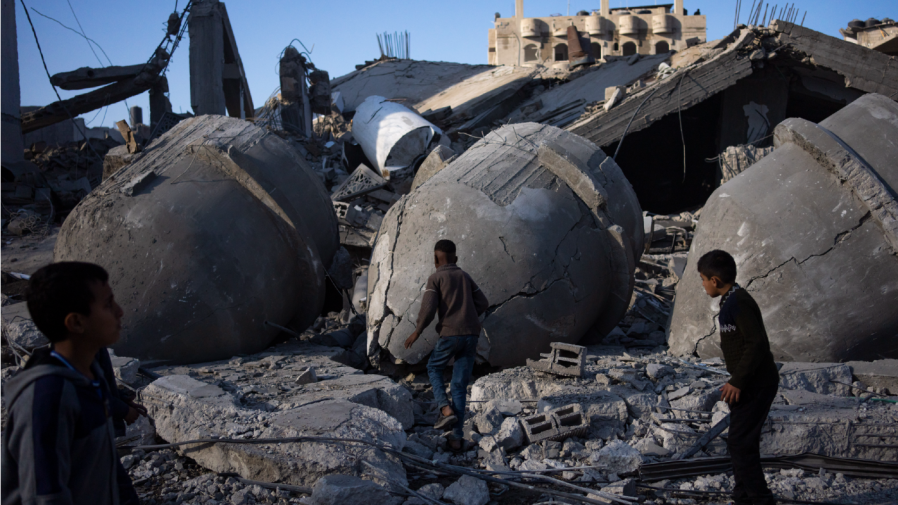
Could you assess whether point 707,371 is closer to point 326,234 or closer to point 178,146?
point 326,234

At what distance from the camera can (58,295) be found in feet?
5.12

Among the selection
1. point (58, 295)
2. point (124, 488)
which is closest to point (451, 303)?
point (124, 488)

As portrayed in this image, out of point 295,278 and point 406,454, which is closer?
point 406,454

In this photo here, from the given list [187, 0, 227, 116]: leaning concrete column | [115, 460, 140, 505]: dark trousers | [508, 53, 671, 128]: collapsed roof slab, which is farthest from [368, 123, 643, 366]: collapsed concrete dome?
[187, 0, 227, 116]: leaning concrete column

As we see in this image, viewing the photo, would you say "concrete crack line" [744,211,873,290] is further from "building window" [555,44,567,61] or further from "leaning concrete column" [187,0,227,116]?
"building window" [555,44,567,61]

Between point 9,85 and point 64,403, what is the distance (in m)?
13.1

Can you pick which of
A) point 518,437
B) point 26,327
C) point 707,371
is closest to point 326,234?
point 26,327

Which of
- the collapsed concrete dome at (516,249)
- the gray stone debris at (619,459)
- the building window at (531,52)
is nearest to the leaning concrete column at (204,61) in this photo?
the collapsed concrete dome at (516,249)

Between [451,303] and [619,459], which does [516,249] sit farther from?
[619,459]

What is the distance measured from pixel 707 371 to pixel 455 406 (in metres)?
1.95

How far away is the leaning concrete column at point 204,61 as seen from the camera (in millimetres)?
12953

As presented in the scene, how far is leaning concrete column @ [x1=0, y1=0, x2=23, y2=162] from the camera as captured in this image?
11.4 metres

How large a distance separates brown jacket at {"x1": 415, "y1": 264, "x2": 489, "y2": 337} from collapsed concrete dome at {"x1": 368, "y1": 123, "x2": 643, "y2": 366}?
0.80 metres

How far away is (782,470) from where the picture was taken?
3088mm
